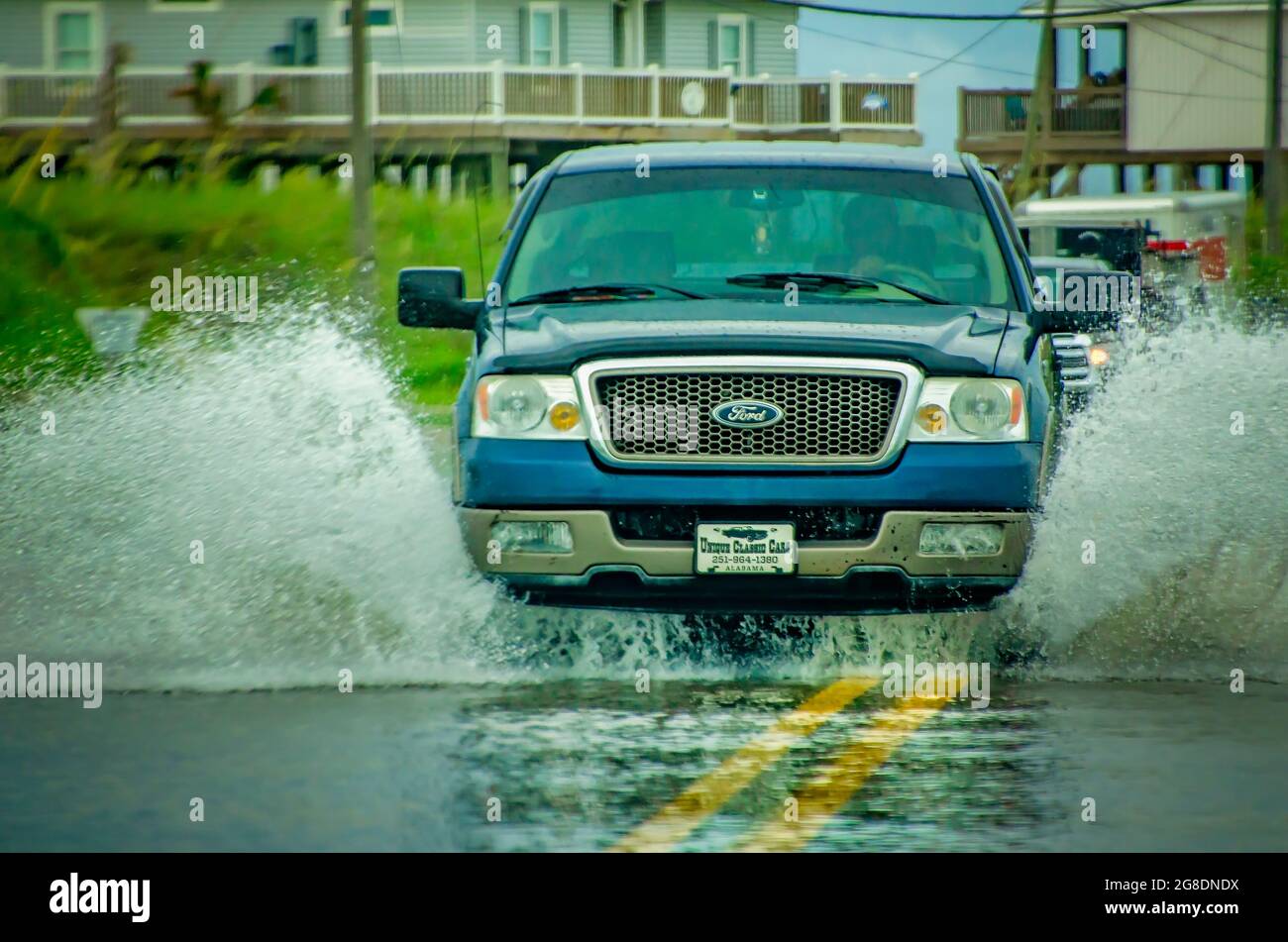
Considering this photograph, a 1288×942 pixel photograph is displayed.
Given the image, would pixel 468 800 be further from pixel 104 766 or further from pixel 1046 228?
pixel 1046 228

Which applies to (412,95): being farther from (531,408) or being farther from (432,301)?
(531,408)

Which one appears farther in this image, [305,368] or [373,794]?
[305,368]

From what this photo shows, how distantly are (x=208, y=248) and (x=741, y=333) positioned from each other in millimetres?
21372

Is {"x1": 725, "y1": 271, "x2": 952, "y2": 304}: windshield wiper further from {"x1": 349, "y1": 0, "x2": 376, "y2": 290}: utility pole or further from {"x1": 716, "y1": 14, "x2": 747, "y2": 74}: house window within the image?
{"x1": 716, "y1": 14, "x2": 747, "y2": 74}: house window

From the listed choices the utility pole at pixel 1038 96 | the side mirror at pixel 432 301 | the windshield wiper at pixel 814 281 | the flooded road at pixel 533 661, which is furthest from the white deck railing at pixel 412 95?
the windshield wiper at pixel 814 281

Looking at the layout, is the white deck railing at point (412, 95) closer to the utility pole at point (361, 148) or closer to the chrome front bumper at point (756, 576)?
the utility pole at point (361, 148)

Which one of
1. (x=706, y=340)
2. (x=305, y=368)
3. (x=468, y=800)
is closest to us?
(x=468, y=800)

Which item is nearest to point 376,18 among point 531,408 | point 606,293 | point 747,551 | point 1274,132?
point 1274,132

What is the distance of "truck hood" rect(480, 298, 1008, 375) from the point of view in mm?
7801

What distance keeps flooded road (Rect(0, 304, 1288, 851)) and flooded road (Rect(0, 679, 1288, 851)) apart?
0.02 meters

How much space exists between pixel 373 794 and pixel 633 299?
275 centimetres
